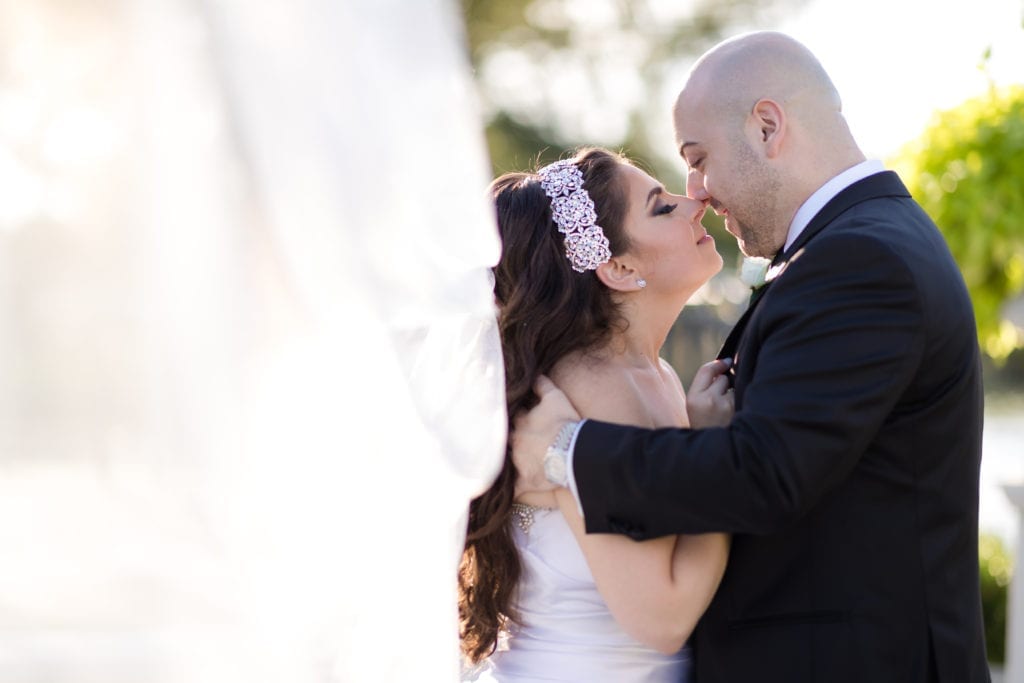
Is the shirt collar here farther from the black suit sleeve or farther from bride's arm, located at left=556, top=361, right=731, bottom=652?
bride's arm, located at left=556, top=361, right=731, bottom=652

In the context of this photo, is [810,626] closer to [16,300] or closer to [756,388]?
[756,388]

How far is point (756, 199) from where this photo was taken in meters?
2.69

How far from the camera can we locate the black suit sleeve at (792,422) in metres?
2.17

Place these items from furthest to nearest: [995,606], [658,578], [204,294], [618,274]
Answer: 1. [995,606]
2. [618,274]
3. [658,578]
4. [204,294]

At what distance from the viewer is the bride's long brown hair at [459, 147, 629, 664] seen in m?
2.70

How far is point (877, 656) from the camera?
2322 millimetres

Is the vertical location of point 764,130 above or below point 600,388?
above

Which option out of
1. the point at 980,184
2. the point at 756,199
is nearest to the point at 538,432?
the point at 756,199

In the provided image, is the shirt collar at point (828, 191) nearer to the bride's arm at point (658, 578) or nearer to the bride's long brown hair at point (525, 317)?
the bride's long brown hair at point (525, 317)

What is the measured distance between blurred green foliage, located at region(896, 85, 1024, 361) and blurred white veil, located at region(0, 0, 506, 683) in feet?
12.4

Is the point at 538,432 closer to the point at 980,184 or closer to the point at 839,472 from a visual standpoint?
the point at 839,472

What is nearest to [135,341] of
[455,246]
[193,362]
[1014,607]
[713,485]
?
[193,362]

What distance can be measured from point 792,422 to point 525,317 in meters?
0.80

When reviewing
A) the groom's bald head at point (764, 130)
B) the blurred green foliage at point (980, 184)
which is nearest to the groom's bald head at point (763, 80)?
the groom's bald head at point (764, 130)
